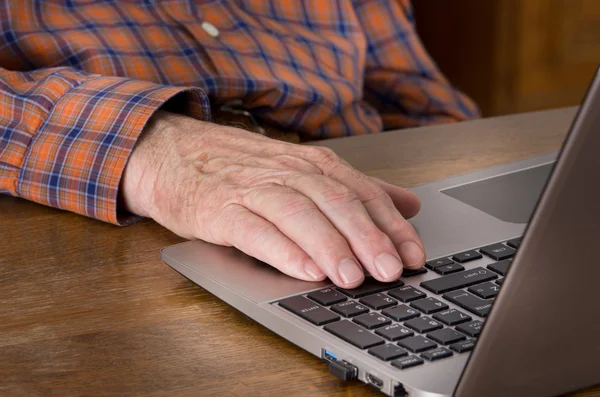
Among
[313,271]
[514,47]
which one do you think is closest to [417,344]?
[313,271]

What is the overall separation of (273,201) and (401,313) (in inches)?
6.0

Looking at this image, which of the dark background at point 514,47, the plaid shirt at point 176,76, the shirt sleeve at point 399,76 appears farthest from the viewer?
the dark background at point 514,47

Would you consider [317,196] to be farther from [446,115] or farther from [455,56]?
[455,56]

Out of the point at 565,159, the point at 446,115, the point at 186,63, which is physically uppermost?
the point at 565,159

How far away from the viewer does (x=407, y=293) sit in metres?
0.53

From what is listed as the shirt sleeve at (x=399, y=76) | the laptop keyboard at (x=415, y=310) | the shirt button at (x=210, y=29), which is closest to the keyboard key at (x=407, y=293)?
the laptop keyboard at (x=415, y=310)

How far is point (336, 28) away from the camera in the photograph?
128 centimetres

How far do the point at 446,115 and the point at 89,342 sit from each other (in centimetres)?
95

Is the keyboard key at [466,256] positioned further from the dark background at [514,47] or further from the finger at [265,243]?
the dark background at [514,47]

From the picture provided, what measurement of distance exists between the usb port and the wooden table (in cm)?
1

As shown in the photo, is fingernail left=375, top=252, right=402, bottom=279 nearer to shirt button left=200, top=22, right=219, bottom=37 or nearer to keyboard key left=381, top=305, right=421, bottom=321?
keyboard key left=381, top=305, right=421, bottom=321

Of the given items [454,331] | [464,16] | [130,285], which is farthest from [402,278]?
[464,16]

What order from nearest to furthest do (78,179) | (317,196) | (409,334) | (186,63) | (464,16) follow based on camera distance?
1. (409,334)
2. (317,196)
3. (78,179)
4. (186,63)
5. (464,16)

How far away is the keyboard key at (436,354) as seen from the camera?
45 centimetres
